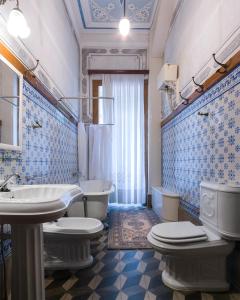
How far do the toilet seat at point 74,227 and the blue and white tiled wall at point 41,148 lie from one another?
0.43m

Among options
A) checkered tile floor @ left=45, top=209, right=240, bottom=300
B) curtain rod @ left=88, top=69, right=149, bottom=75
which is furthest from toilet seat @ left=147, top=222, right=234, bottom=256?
curtain rod @ left=88, top=69, right=149, bottom=75

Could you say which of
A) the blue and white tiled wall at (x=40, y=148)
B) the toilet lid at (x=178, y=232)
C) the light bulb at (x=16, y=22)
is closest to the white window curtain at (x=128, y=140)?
the blue and white tiled wall at (x=40, y=148)

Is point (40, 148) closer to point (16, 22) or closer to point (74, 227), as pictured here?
point (74, 227)

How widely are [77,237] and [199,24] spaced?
241 centimetres

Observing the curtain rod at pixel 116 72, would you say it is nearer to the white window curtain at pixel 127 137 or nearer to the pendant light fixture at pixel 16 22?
the white window curtain at pixel 127 137

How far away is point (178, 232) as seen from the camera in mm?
1727

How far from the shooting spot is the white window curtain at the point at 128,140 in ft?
14.5

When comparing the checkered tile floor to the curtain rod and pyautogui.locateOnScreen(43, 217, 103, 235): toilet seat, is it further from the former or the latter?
the curtain rod

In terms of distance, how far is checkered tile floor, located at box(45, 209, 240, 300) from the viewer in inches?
64.1

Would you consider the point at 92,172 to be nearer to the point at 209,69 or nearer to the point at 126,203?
the point at 126,203

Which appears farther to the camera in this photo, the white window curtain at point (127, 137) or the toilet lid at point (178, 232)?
the white window curtain at point (127, 137)

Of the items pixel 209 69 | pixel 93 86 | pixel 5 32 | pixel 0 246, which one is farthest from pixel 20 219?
pixel 93 86

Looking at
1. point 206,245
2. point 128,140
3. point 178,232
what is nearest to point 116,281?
point 178,232

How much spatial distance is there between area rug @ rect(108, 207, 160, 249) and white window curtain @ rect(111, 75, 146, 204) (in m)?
0.34
